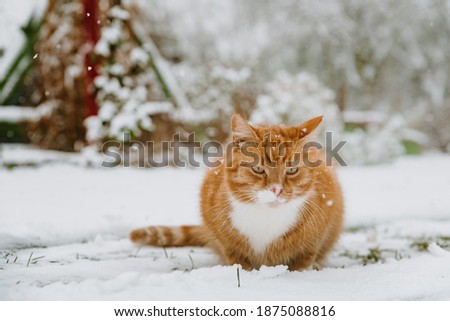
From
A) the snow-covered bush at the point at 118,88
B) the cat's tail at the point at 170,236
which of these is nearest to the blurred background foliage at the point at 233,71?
the snow-covered bush at the point at 118,88

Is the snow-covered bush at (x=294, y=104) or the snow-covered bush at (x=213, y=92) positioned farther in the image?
the snow-covered bush at (x=213, y=92)

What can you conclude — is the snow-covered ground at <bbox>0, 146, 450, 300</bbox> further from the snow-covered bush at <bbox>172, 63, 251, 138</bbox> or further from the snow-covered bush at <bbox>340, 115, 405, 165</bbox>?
the snow-covered bush at <bbox>340, 115, 405, 165</bbox>

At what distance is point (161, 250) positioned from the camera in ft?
6.00

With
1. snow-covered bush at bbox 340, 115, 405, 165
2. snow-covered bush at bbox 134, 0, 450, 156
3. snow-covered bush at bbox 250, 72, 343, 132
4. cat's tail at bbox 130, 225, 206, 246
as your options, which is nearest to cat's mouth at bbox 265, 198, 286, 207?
cat's tail at bbox 130, 225, 206, 246

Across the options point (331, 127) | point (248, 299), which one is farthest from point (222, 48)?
point (248, 299)

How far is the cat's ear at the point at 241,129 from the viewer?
4.99 ft

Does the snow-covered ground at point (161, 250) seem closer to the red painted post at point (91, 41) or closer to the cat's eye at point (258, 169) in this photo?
the cat's eye at point (258, 169)

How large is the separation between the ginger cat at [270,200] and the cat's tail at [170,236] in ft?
0.82

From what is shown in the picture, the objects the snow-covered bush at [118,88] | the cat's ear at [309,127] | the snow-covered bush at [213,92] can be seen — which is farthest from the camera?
the snow-covered bush at [213,92]

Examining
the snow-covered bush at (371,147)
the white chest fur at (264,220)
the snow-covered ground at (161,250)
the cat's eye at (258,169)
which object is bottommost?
the snow-covered bush at (371,147)

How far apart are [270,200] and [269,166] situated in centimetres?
12
